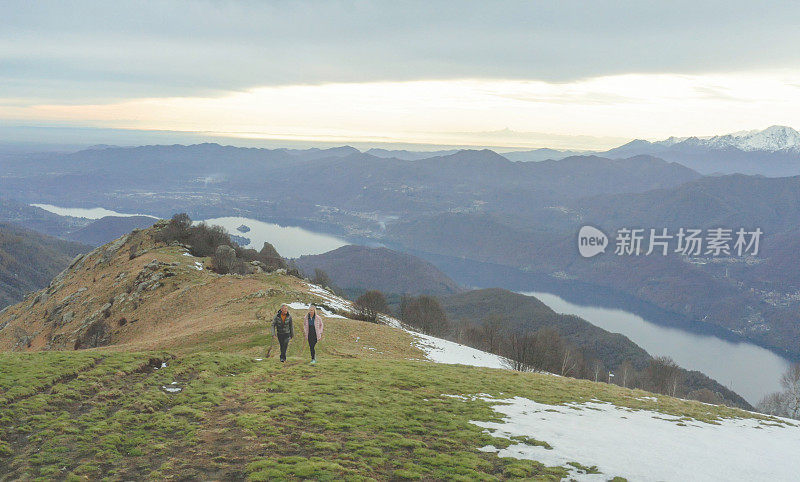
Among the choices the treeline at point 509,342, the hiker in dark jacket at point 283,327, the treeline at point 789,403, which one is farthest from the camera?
the treeline at point 509,342

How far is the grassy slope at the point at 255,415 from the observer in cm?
1140

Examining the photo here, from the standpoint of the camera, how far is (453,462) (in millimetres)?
12203

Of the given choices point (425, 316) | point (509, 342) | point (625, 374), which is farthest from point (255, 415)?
point (625, 374)

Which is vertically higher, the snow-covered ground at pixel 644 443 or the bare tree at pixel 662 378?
the snow-covered ground at pixel 644 443

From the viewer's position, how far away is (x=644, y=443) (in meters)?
15.8

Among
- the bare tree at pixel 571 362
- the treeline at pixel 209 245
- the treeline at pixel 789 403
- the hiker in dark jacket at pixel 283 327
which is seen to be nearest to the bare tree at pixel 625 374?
the bare tree at pixel 571 362

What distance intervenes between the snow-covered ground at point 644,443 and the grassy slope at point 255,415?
0.85 m

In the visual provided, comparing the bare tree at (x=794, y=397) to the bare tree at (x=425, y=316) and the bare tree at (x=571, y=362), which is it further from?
the bare tree at (x=425, y=316)

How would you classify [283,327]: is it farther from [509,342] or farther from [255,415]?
[509,342]

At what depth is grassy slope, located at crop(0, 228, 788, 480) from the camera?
37.4 ft

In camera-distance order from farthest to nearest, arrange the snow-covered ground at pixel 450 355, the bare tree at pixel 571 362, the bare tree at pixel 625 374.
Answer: the bare tree at pixel 625 374
the bare tree at pixel 571 362
the snow-covered ground at pixel 450 355

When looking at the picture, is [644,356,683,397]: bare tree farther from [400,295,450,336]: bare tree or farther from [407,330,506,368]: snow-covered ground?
[407,330,506,368]: snow-covered ground

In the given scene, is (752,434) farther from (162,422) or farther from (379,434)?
(162,422)

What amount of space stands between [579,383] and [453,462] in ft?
62.7
